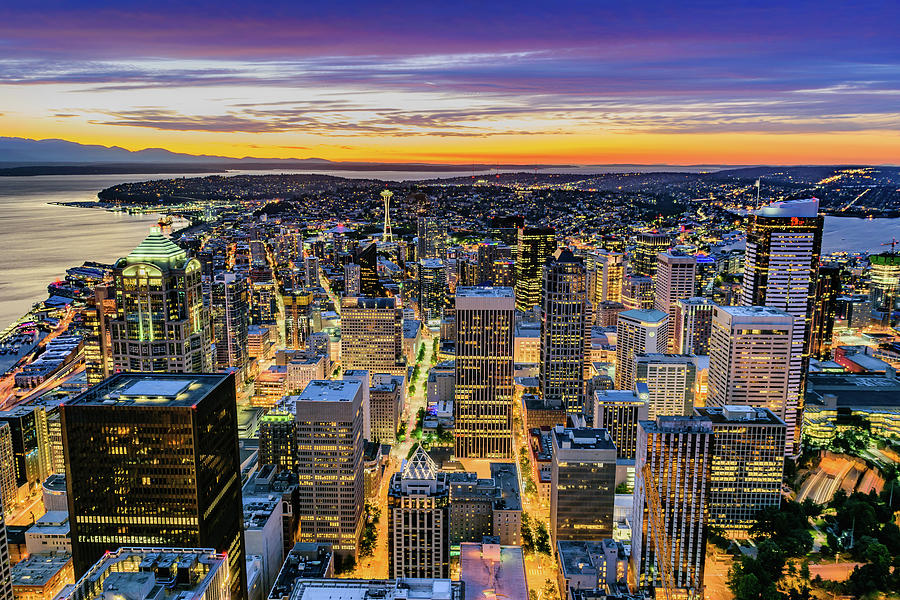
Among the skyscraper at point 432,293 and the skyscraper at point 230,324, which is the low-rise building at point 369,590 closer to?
the skyscraper at point 230,324

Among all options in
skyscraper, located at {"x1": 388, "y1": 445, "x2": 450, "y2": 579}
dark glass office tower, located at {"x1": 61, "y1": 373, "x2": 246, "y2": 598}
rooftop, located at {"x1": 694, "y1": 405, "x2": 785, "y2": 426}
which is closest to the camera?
dark glass office tower, located at {"x1": 61, "y1": 373, "x2": 246, "y2": 598}

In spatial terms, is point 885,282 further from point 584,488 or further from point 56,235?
point 56,235

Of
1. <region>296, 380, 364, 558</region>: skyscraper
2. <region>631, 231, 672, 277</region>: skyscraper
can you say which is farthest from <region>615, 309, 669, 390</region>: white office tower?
<region>631, 231, 672, 277</region>: skyscraper

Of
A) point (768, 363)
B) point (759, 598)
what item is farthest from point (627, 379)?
point (759, 598)

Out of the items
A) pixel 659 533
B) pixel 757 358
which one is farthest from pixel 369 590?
pixel 757 358

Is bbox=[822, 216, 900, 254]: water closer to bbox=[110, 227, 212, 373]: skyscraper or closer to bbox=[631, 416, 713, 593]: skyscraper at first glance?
bbox=[631, 416, 713, 593]: skyscraper

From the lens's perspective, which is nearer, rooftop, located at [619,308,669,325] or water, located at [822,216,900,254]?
rooftop, located at [619,308,669,325]
